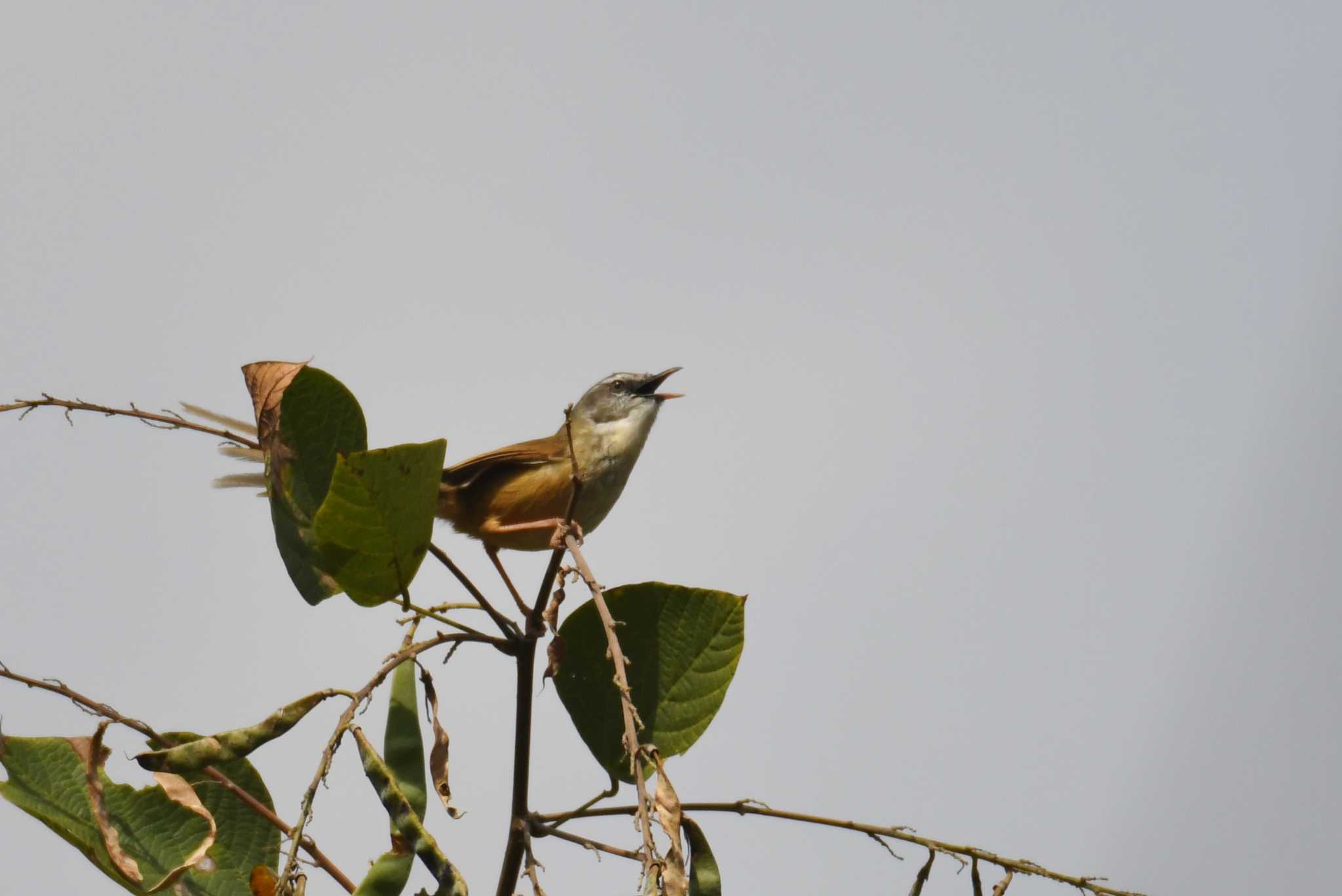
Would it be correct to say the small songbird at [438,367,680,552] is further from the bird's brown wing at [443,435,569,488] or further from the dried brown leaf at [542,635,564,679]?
the dried brown leaf at [542,635,564,679]

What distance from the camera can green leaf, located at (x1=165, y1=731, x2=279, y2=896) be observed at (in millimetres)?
2357

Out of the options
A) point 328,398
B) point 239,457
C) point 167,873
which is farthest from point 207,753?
point 239,457

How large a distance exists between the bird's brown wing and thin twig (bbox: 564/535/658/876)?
213cm

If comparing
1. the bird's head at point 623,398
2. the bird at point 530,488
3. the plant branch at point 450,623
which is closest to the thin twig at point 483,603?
the plant branch at point 450,623

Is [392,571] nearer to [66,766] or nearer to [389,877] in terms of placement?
[389,877]

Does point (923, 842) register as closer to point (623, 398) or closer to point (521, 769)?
point (521, 769)

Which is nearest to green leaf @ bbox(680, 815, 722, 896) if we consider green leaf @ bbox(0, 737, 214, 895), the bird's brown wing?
green leaf @ bbox(0, 737, 214, 895)

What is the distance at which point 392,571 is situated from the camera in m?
2.24

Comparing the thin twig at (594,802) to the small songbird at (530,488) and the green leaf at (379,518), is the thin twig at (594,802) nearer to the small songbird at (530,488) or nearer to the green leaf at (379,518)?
the green leaf at (379,518)

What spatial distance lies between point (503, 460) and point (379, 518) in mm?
2071

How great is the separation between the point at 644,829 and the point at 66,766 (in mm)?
1232

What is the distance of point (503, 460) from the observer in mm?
4234

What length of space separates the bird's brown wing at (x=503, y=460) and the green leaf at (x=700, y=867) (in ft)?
7.24

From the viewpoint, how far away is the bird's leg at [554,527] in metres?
2.16
